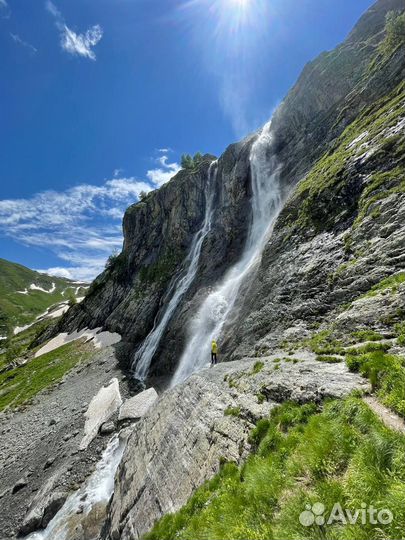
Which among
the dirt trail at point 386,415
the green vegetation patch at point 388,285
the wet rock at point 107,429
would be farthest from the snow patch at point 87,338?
the dirt trail at point 386,415

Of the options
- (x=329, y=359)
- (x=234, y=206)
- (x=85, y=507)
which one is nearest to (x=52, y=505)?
(x=85, y=507)

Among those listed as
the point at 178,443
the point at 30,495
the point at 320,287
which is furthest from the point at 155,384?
the point at 320,287

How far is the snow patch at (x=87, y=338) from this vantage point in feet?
195

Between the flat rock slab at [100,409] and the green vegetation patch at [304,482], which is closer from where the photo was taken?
the green vegetation patch at [304,482]

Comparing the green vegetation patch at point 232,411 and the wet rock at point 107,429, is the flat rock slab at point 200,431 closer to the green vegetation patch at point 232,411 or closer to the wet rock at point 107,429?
the green vegetation patch at point 232,411

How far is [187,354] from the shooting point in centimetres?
3297

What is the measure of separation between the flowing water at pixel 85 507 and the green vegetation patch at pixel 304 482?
9.00m

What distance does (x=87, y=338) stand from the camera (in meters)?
67.9

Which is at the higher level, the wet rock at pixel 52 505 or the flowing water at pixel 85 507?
the wet rock at pixel 52 505

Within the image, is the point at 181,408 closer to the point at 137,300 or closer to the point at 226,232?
the point at 226,232

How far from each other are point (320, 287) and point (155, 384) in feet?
77.4

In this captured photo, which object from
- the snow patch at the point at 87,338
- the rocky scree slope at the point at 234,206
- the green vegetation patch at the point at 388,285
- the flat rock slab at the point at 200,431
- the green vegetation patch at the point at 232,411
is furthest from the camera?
the snow patch at the point at 87,338

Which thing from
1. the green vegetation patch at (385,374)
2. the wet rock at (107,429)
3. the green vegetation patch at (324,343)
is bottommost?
the wet rock at (107,429)

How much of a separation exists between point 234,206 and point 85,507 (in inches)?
1912
